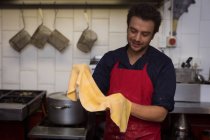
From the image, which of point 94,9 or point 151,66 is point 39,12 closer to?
point 94,9

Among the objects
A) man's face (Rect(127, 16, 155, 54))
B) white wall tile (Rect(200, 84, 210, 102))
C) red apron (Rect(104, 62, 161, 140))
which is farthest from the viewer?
white wall tile (Rect(200, 84, 210, 102))

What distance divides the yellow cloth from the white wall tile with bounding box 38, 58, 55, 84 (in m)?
1.21

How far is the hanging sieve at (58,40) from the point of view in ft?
7.16

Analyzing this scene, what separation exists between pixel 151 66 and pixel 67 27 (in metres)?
1.13

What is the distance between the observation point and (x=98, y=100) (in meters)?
0.96

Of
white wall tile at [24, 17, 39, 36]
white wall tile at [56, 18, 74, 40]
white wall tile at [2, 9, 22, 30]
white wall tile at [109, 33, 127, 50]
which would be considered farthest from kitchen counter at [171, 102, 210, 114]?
white wall tile at [2, 9, 22, 30]

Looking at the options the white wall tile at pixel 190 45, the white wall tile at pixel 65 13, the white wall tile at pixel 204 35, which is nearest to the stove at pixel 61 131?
the white wall tile at pixel 65 13

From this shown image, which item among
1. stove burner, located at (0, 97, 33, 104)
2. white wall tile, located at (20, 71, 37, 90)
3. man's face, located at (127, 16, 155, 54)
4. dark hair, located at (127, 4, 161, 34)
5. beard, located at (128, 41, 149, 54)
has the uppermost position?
dark hair, located at (127, 4, 161, 34)

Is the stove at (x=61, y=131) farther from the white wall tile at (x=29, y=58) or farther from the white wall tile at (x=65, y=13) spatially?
the white wall tile at (x=65, y=13)

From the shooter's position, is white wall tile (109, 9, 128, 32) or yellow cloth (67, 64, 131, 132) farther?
white wall tile (109, 9, 128, 32)

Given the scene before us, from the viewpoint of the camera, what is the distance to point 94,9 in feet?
7.17

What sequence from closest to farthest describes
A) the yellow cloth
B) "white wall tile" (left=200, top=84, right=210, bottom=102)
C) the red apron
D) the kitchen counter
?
the yellow cloth → the red apron → the kitchen counter → "white wall tile" (left=200, top=84, right=210, bottom=102)

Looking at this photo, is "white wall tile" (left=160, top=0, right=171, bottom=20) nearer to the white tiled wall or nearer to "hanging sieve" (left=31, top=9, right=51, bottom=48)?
the white tiled wall

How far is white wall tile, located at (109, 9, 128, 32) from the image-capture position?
2.19 metres
